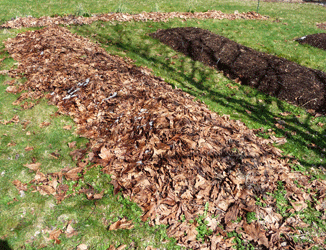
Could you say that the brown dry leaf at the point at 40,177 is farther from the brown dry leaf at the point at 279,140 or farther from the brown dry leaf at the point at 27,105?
the brown dry leaf at the point at 279,140

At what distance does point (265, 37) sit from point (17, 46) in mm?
13485

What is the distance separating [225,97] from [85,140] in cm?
495

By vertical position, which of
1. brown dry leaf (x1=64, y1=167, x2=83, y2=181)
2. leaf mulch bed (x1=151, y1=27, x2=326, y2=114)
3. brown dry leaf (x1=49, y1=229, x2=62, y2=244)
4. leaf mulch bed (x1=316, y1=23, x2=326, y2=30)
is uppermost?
leaf mulch bed (x1=316, y1=23, x2=326, y2=30)

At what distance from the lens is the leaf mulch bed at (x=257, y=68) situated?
6.98 m

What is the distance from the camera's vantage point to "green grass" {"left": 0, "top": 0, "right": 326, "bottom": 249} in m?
3.33

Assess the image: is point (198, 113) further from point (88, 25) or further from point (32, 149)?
point (88, 25)

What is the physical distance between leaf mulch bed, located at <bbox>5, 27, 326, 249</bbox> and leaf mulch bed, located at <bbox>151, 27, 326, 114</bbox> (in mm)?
2697

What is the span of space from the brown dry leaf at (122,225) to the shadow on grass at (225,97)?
431 centimetres

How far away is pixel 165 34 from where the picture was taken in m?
10.5

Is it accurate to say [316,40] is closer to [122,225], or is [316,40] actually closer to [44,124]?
[122,225]

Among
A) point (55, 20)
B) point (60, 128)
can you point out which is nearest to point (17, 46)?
point (55, 20)

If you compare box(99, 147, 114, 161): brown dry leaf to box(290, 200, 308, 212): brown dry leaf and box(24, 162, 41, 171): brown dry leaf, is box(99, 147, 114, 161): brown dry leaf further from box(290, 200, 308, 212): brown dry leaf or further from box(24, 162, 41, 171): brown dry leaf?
box(290, 200, 308, 212): brown dry leaf

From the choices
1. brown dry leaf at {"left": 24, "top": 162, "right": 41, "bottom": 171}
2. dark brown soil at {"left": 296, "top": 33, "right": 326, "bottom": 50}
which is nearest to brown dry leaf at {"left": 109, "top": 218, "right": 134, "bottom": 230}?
brown dry leaf at {"left": 24, "top": 162, "right": 41, "bottom": 171}

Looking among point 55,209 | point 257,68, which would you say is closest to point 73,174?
point 55,209
